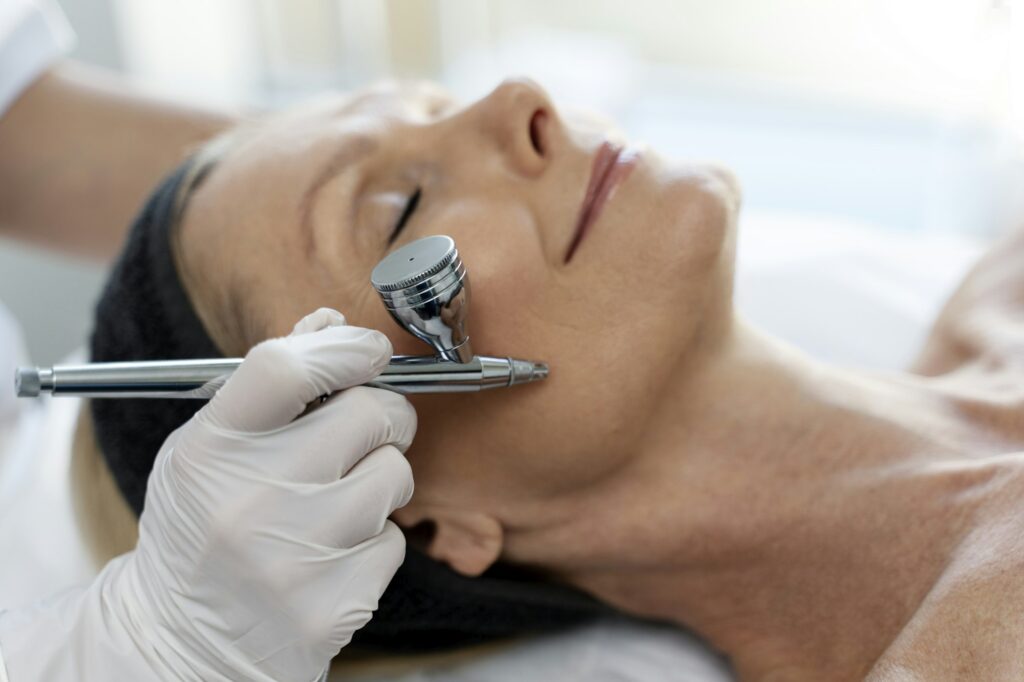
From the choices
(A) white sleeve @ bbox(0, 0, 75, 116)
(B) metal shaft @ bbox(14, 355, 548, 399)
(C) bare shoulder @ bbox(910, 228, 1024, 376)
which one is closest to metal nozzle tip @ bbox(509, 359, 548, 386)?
(B) metal shaft @ bbox(14, 355, 548, 399)

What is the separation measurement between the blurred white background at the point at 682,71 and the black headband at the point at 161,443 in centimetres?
132

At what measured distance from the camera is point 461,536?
1219 millimetres

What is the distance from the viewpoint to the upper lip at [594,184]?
1.11 m

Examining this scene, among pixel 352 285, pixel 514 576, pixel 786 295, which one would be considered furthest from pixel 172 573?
pixel 786 295

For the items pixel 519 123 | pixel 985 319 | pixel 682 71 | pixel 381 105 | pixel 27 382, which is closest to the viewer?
pixel 27 382

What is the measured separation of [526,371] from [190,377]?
0.33 m

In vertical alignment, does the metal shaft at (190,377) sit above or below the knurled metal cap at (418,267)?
below

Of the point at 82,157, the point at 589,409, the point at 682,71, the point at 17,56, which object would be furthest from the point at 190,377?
the point at 682,71

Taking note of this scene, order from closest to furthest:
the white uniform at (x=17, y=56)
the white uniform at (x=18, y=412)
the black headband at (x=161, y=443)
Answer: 1. the black headband at (x=161, y=443)
2. the white uniform at (x=18, y=412)
3. the white uniform at (x=17, y=56)

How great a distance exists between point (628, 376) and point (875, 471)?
339 millimetres

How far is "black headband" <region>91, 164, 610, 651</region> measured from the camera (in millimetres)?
1194

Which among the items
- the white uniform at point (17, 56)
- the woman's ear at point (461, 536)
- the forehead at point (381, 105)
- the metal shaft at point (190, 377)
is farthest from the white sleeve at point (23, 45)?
the woman's ear at point (461, 536)

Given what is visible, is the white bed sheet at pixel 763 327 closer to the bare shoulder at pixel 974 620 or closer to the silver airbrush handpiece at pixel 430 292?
the bare shoulder at pixel 974 620

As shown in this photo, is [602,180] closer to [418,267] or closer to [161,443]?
[418,267]
